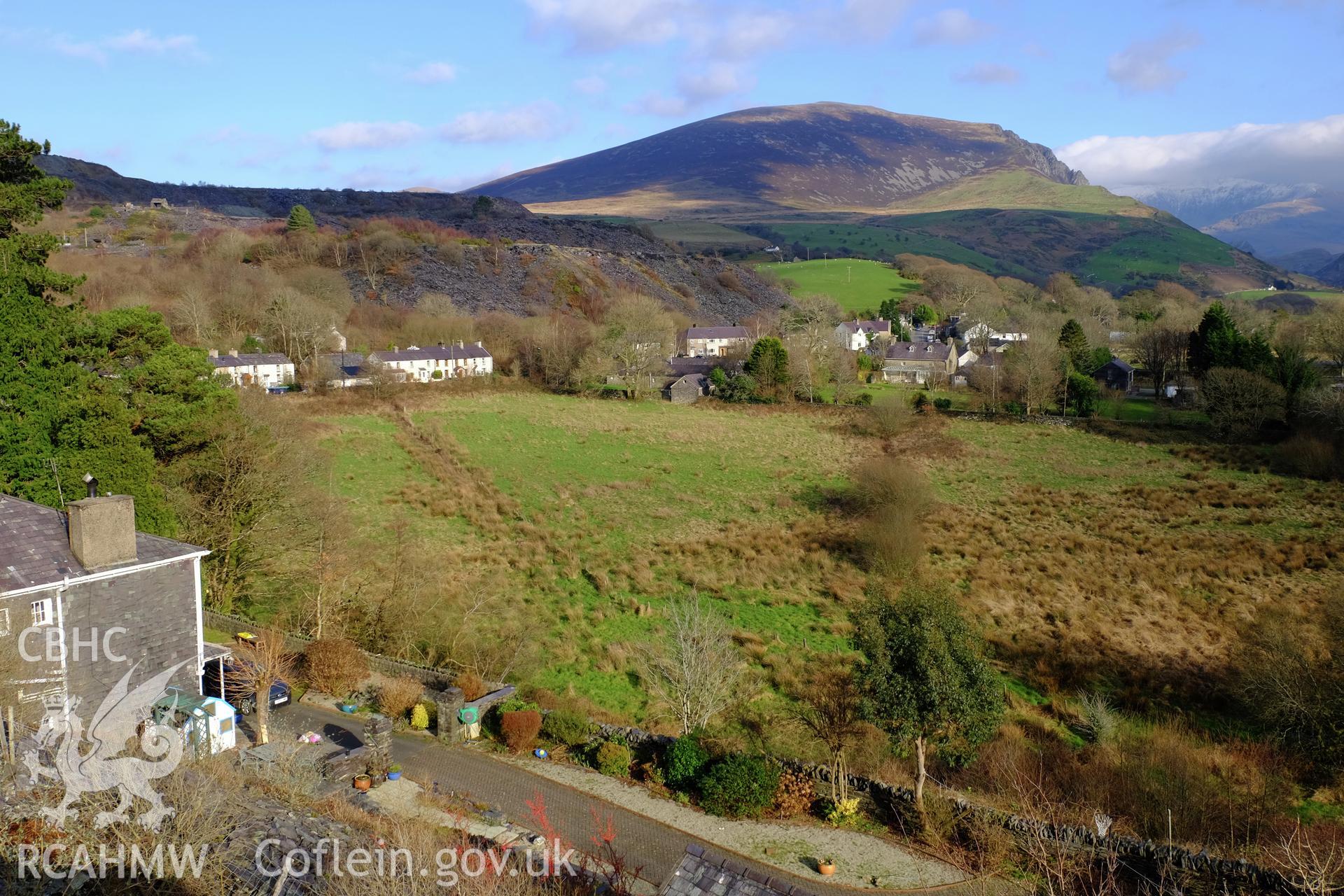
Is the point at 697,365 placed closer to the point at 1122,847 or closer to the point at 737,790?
the point at 737,790

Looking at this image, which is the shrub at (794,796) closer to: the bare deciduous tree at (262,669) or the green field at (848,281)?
the bare deciduous tree at (262,669)

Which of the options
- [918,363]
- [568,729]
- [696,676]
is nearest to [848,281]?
[918,363]

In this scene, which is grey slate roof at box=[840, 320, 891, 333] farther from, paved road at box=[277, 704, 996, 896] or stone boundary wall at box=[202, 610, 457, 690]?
paved road at box=[277, 704, 996, 896]

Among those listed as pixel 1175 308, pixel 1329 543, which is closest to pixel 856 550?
pixel 1329 543

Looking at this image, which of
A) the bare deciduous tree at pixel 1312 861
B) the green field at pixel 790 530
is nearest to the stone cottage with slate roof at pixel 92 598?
the green field at pixel 790 530

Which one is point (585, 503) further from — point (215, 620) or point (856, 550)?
point (215, 620)
